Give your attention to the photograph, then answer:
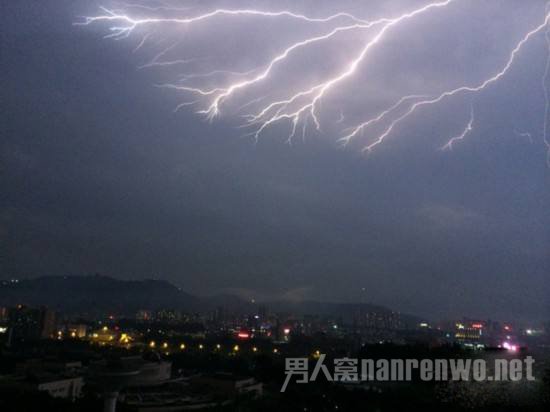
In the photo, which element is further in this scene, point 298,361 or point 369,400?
point 369,400

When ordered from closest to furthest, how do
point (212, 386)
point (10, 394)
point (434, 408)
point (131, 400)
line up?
point (434, 408)
point (10, 394)
point (131, 400)
point (212, 386)

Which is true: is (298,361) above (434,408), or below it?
above

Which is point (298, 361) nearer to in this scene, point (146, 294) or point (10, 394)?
point (10, 394)

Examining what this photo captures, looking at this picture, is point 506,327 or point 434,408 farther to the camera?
point 506,327

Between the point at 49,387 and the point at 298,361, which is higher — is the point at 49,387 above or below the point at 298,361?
below

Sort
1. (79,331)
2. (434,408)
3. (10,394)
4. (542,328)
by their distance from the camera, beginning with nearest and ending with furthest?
(434,408) < (10,394) < (79,331) < (542,328)

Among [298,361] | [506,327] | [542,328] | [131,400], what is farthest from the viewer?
[506,327]

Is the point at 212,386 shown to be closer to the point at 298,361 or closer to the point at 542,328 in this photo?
the point at 298,361

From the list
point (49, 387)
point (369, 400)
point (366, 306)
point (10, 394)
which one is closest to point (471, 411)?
point (369, 400)

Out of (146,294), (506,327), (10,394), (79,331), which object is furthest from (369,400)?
(146,294)
